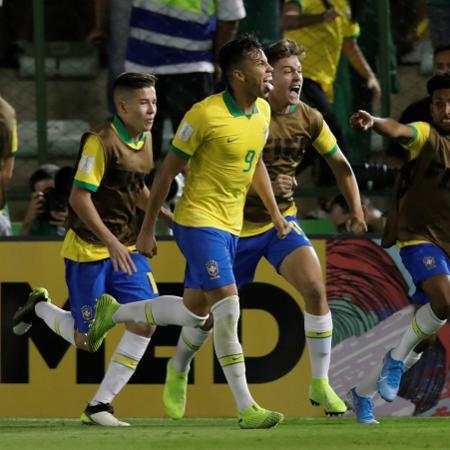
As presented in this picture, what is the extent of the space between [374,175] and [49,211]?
2.11 meters

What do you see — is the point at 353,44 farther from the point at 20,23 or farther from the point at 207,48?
the point at 20,23

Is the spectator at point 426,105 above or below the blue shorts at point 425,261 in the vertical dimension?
above

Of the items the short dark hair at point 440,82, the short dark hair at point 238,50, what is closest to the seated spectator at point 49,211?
the short dark hair at point 238,50

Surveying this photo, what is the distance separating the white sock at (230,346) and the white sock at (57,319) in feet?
4.41

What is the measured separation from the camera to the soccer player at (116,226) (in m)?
8.46

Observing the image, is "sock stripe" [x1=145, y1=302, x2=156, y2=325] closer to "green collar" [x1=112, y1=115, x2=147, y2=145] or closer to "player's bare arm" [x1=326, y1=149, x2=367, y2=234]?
"green collar" [x1=112, y1=115, x2=147, y2=145]

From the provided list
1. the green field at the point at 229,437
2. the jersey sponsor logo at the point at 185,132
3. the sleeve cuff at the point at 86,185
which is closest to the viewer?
the green field at the point at 229,437

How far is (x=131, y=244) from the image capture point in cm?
859

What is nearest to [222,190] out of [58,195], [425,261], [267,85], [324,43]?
[267,85]

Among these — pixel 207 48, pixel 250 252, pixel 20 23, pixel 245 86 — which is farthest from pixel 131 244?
pixel 20 23

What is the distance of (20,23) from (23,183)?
129cm

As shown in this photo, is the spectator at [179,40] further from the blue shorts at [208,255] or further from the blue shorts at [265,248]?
the blue shorts at [208,255]

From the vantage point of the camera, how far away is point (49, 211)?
10039mm

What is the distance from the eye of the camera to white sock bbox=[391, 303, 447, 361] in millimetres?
8555
